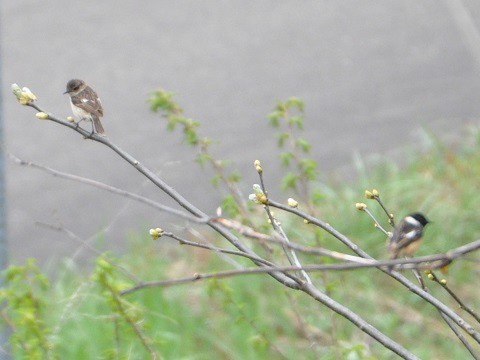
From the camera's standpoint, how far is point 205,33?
9.72 m

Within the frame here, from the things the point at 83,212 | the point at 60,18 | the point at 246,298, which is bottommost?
the point at 246,298

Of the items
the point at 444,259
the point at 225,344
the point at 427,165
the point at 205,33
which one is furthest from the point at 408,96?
the point at 444,259

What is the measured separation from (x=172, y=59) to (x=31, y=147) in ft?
5.82

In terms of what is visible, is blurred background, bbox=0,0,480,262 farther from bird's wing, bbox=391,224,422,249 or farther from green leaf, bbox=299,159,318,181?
bird's wing, bbox=391,224,422,249

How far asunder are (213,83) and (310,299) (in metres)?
3.98

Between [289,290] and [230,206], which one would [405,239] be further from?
[289,290]

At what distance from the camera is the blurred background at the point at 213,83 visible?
7.84 metres

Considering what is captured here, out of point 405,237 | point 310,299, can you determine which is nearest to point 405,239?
point 405,237

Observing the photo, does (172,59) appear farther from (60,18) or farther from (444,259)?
(444,259)

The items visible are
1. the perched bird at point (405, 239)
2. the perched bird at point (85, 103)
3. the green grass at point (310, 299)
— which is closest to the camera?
the perched bird at point (405, 239)

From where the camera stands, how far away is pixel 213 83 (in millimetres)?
9008

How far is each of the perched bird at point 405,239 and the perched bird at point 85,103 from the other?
173 cm

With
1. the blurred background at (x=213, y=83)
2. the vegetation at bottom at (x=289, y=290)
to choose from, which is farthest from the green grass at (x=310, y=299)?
the blurred background at (x=213, y=83)

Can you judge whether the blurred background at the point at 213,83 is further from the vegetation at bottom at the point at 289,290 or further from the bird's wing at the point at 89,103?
the bird's wing at the point at 89,103
